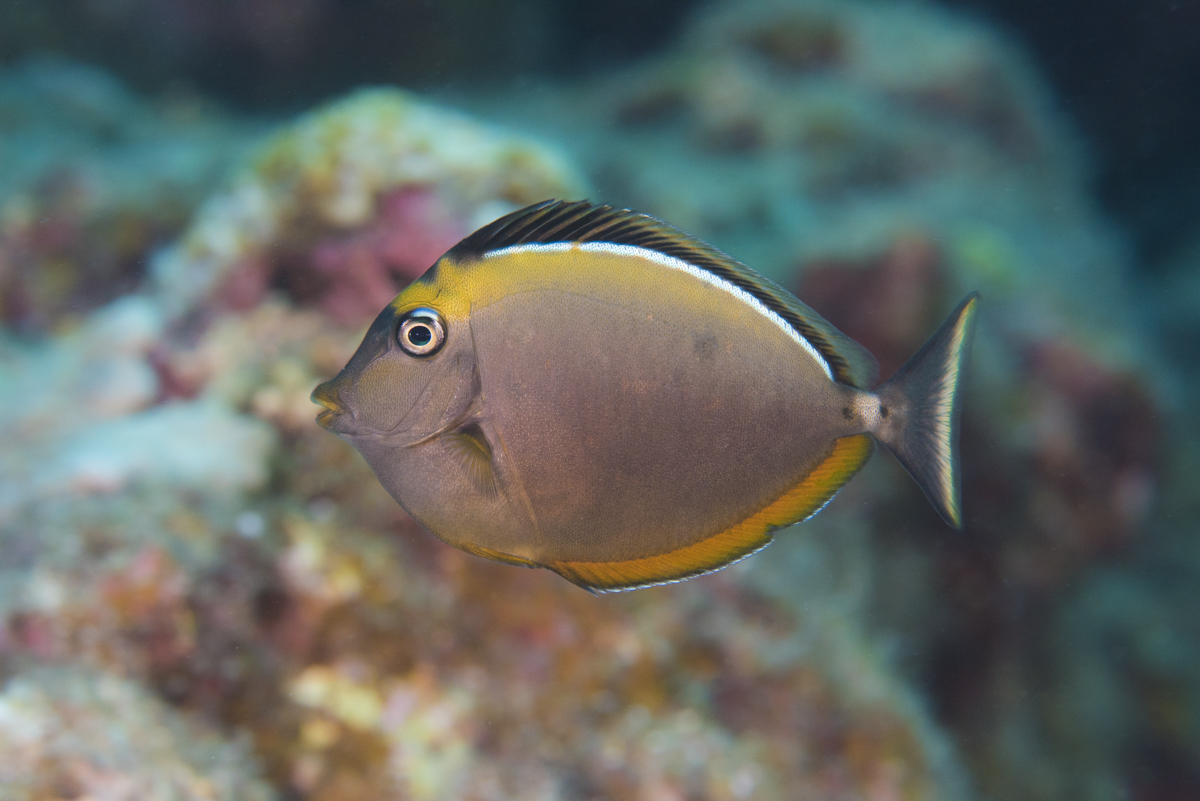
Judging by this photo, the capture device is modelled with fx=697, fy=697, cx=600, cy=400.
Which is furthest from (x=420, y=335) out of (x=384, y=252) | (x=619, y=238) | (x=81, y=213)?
(x=81, y=213)

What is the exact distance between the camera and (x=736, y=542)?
4.13ft

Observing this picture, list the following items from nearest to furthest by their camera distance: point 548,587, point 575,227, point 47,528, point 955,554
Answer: point 575,227
point 47,528
point 548,587
point 955,554

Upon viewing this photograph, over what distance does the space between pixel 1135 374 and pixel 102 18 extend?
1173 centimetres

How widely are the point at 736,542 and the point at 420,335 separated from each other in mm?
667

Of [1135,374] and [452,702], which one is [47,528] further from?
[1135,374]

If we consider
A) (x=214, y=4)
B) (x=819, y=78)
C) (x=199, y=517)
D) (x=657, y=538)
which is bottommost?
(x=199, y=517)

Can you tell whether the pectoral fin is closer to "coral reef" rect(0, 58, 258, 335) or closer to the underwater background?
the underwater background

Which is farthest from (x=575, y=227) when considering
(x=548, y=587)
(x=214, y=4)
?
(x=214, y=4)

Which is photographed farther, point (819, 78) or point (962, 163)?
point (819, 78)

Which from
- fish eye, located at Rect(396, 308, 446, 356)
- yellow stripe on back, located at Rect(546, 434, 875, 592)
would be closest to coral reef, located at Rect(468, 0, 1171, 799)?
yellow stripe on back, located at Rect(546, 434, 875, 592)

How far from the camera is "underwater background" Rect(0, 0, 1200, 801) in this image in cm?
247

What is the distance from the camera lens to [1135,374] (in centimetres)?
514

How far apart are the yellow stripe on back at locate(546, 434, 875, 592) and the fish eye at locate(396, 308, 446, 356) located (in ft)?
1.43

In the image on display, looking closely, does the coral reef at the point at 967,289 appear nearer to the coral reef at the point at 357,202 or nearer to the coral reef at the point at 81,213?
the coral reef at the point at 357,202
